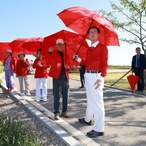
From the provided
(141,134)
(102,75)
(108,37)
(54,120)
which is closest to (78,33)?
(108,37)

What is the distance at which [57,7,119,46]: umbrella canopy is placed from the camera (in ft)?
14.9

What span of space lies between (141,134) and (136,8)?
964cm

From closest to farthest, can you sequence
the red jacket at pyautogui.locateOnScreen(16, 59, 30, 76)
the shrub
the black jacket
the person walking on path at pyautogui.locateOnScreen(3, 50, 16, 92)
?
the shrub, the red jacket at pyautogui.locateOnScreen(16, 59, 30, 76), the person walking on path at pyautogui.locateOnScreen(3, 50, 16, 92), the black jacket

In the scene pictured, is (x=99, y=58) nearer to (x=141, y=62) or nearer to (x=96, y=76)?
(x=96, y=76)

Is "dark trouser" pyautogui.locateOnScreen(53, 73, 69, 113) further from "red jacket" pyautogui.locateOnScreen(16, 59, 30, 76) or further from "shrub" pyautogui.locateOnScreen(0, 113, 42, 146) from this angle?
"red jacket" pyautogui.locateOnScreen(16, 59, 30, 76)

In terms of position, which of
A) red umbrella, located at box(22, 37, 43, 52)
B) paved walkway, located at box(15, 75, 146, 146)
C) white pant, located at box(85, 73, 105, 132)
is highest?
red umbrella, located at box(22, 37, 43, 52)

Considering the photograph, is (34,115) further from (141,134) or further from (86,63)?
(141,134)

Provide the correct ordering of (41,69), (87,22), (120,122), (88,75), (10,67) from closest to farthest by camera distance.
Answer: (88,75) < (87,22) < (120,122) < (41,69) < (10,67)

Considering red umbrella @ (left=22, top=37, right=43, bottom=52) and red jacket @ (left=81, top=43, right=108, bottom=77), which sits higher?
red umbrella @ (left=22, top=37, right=43, bottom=52)

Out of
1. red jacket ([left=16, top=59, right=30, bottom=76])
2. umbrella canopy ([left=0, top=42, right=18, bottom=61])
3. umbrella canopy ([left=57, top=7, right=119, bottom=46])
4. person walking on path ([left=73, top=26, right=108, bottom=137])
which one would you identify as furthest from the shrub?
umbrella canopy ([left=0, top=42, right=18, bottom=61])

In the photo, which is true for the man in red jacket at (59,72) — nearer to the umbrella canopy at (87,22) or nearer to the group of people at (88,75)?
the group of people at (88,75)

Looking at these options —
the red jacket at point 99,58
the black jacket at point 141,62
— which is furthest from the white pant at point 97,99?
the black jacket at point 141,62

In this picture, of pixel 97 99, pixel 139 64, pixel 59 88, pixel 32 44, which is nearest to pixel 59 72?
pixel 59 88

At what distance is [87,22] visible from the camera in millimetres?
5137
